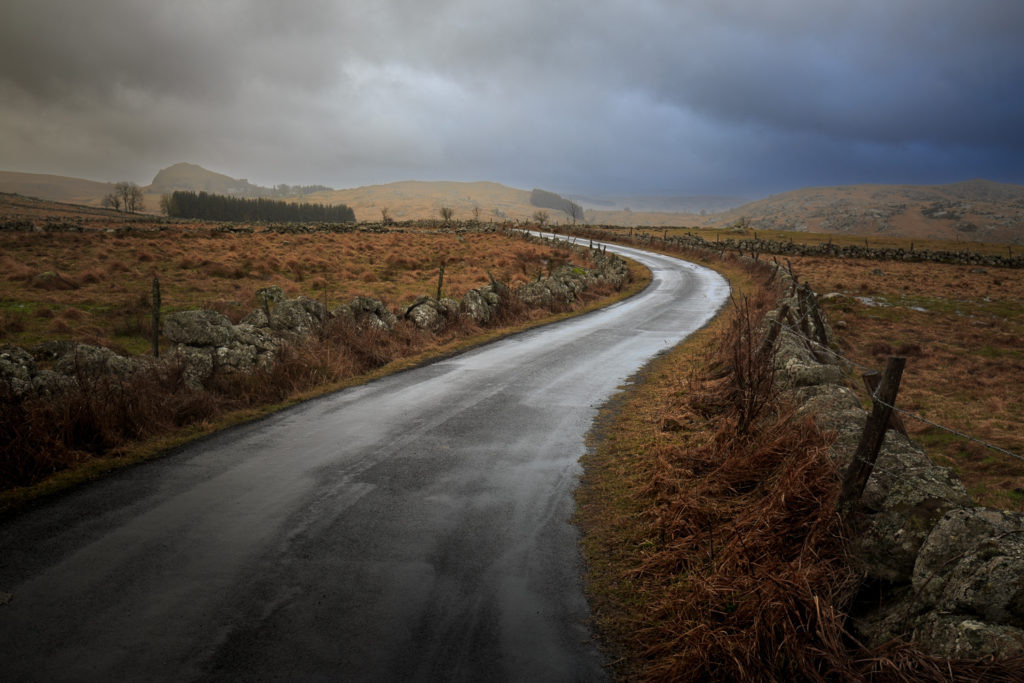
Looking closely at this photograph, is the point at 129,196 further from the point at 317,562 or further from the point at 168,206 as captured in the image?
the point at 317,562

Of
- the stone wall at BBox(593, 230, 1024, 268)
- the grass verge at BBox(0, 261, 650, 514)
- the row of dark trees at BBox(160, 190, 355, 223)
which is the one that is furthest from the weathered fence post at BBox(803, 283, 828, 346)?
the row of dark trees at BBox(160, 190, 355, 223)

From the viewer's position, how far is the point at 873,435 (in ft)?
13.8

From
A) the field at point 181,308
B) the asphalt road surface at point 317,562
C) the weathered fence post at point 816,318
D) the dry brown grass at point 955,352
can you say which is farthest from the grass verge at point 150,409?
the dry brown grass at point 955,352

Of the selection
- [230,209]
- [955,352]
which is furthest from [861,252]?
[230,209]

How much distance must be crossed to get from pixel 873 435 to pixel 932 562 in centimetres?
95

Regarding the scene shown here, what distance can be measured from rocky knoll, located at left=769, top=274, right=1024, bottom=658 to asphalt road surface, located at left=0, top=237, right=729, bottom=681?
2061 mm

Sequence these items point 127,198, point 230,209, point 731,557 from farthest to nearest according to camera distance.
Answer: point 127,198 → point 230,209 → point 731,557

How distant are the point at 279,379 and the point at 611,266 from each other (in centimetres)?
2480

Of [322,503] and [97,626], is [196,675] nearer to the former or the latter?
[97,626]

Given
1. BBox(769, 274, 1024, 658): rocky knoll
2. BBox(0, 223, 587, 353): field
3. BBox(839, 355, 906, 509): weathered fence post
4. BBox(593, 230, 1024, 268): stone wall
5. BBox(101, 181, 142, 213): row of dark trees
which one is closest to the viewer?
BBox(769, 274, 1024, 658): rocky knoll

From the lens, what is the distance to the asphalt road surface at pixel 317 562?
148 inches

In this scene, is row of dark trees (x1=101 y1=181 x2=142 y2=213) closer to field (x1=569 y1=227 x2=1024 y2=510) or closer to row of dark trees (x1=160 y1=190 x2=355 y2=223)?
row of dark trees (x1=160 y1=190 x2=355 y2=223)

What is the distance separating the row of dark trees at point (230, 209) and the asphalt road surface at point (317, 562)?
126 metres

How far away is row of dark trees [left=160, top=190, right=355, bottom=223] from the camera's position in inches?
5034
